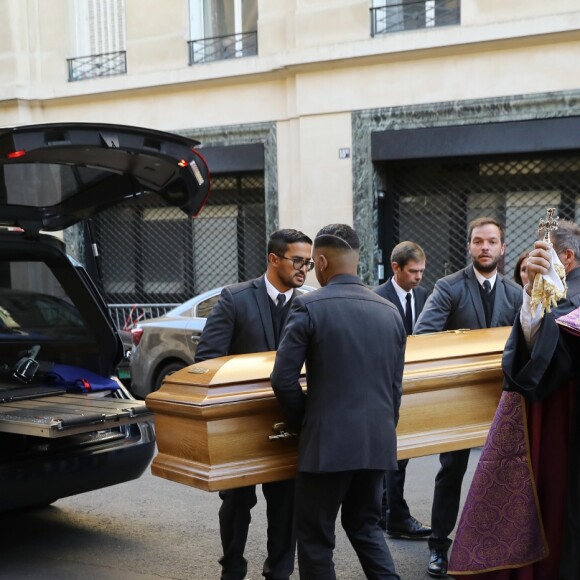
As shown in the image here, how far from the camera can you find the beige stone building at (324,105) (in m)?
11.6

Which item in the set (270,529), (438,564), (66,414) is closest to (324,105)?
(66,414)

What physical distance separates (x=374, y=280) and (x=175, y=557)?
770 centimetres

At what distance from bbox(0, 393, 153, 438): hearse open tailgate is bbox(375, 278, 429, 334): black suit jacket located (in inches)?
66.9

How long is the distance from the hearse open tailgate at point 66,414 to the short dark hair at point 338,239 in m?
1.82

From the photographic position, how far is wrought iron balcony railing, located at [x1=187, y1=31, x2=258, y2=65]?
13.7 meters

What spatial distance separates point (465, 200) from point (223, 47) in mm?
4412

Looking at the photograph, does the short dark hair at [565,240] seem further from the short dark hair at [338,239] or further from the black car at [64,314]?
the black car at [64,314]

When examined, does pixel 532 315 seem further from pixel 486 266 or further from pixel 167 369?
pixel 167 369

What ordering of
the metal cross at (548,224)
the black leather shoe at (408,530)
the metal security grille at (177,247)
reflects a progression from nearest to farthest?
1. the metal cross at (548,224)
2. the black leather shoe at (408,530)
3. the metal security grille at (177,247)

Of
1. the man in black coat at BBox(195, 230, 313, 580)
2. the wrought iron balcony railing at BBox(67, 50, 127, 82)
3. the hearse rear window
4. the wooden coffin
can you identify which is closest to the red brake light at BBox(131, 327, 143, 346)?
the hearse rear window

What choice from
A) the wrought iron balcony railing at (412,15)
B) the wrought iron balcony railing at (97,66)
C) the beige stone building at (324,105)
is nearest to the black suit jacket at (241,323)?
the beige stone building at (324,105)

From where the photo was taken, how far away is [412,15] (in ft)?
40.5

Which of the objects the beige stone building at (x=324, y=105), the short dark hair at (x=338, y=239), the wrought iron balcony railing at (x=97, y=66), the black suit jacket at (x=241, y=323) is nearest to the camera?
the short dark hair at (x=338, y=239)

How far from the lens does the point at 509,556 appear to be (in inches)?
153
